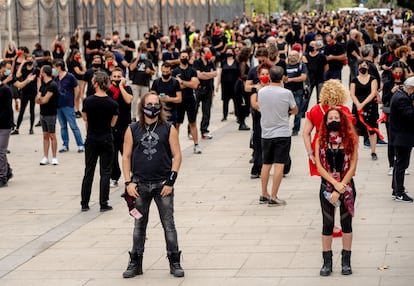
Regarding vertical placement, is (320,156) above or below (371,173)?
above

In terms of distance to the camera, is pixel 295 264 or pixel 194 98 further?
pixel 194 98

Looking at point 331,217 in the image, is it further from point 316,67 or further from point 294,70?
point 316,67

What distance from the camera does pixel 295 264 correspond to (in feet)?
35.0

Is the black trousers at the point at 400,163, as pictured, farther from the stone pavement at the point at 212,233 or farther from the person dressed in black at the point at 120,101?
the person dressed in black at the point at 120,101

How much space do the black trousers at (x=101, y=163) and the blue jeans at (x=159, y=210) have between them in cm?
360

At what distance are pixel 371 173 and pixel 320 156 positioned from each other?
6.11 metres

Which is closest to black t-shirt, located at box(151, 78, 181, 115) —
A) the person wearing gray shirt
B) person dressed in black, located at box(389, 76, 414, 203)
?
the person wearing gray shirt

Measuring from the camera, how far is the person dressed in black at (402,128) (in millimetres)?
13312

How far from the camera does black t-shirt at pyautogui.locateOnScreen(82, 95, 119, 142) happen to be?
1406 centimetres

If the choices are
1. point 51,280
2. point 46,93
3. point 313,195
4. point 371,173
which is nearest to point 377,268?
point 51,280

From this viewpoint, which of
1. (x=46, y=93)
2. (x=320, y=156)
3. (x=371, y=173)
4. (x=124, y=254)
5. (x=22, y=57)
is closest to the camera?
(x=320, y=156)

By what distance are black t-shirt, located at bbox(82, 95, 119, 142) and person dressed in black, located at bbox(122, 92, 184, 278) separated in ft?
11.7

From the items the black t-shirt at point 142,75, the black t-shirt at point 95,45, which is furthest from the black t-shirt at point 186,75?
the black t-shirt at point 95,45

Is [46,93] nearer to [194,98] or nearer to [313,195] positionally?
[194,98]
